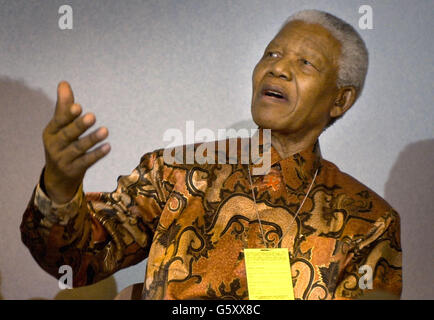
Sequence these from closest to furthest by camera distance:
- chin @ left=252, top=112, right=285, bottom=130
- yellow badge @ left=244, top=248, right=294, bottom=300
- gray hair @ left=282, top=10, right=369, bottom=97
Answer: yellow badge @ left=244, top=248, right=294, bottom=300
chin @ left=252, top=112, right=285, bottom=130
gray hair @ left=282, top=10, right=369, bottom=97

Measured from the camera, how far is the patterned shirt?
147 cm

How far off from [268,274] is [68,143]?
64cm

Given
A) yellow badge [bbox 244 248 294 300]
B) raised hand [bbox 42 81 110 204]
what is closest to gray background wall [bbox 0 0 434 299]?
yellow badge [bbox 244 248 294 300]

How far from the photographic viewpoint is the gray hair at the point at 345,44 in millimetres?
1722

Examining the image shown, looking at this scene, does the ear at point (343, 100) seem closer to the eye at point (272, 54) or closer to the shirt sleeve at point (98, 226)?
the eye at point (272, 54)

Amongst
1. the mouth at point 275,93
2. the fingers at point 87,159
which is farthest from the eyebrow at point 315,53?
the fingers at point 87,159

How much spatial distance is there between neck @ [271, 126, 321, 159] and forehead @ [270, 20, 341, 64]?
0.24 metres

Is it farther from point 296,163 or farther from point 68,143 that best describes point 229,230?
point 68,143

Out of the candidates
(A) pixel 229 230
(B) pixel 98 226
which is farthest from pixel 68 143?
(A) pixel 229 230

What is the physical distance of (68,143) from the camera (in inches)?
41.8

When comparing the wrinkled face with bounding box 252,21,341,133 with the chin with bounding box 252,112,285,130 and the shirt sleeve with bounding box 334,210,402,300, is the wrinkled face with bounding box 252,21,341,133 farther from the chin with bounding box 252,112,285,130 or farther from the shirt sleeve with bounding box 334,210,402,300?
the shirt sleeve with bounding box 334,210,402,300

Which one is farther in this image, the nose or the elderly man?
the nose
